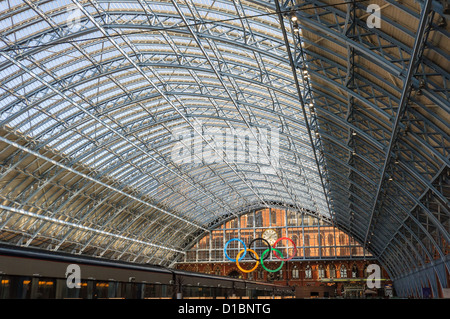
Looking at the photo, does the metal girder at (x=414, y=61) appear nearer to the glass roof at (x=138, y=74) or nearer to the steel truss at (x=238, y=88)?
the steel truss at (x=238, y=88)

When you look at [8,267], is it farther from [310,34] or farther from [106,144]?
[106,144]

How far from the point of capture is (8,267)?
49.9 feet

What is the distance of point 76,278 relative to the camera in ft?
60.3

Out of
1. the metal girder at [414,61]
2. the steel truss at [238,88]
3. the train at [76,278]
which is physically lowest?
the train at [76,278]

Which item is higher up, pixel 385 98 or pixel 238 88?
pixel 238 88

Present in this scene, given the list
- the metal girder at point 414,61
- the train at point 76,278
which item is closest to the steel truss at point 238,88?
the metal girder at point 414,61

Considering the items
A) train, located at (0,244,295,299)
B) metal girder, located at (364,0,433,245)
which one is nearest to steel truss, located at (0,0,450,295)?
metal girder, located at (364,0,433,245)

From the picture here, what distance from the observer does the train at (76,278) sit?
1541 centimetres

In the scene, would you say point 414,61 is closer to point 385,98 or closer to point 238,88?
point 385,98

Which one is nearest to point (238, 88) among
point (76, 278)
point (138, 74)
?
point (138, 74)

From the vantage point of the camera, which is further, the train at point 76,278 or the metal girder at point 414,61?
the train at point 76,278

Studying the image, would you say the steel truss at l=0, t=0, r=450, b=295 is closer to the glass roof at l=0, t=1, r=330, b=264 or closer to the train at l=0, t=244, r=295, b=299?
the glass roof at l=0, t=1, r=330, b=264

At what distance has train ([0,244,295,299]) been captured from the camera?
1541 cm
